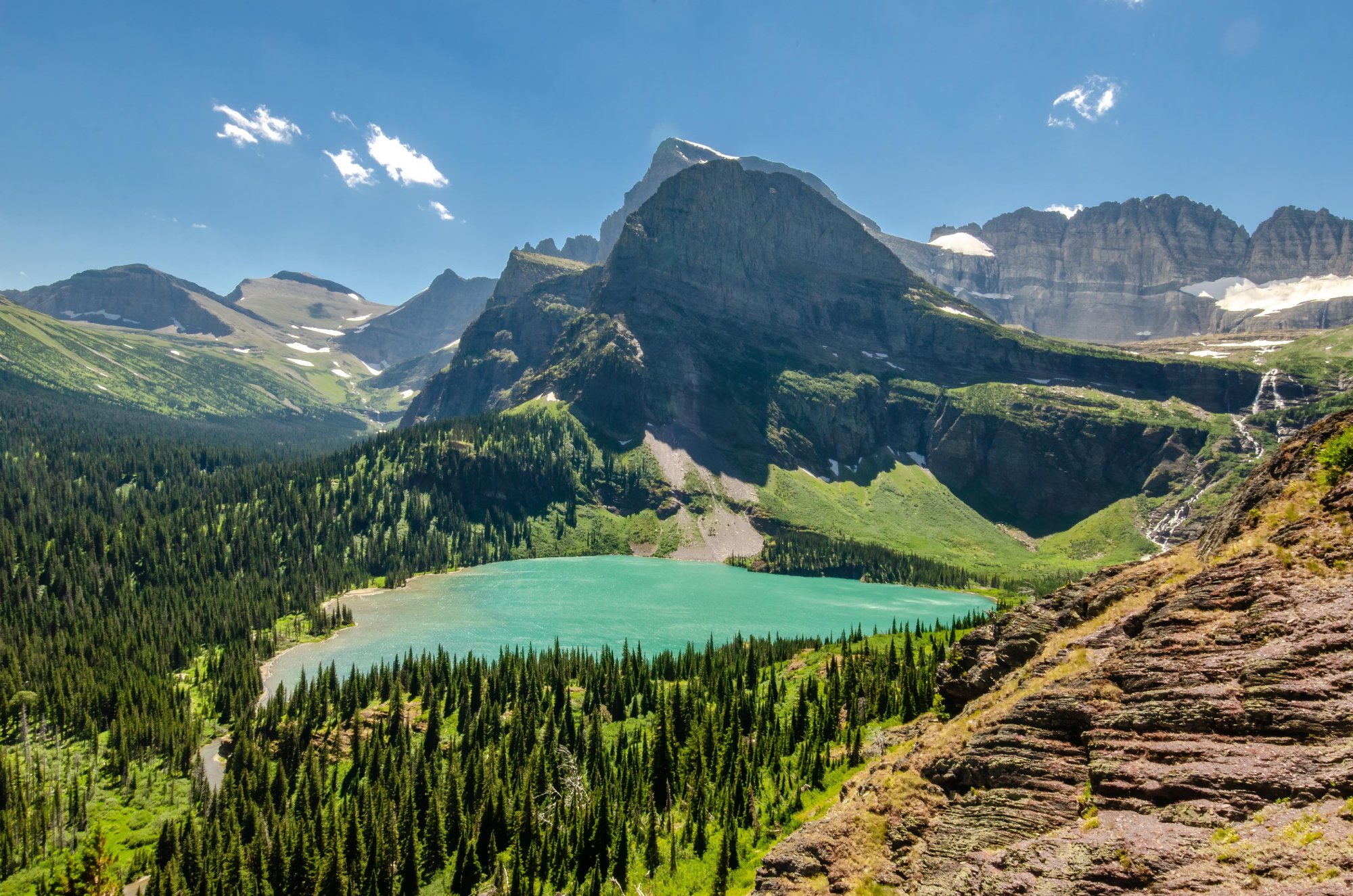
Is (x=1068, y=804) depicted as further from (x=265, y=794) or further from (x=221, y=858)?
(x=265, y=794)

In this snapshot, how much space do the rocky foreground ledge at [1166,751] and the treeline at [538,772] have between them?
2234cm

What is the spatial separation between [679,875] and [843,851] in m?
27.0

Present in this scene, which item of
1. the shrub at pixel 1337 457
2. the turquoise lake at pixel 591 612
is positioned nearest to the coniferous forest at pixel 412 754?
the turquoise lake at pixel 591 612

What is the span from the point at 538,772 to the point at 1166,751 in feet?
197

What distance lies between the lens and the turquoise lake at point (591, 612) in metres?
123

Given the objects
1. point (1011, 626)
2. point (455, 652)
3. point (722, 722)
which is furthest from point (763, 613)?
point (1011, 626)

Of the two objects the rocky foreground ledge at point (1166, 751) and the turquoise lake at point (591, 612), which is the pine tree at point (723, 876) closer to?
the rocky foreground ledge at point (1166, 751)

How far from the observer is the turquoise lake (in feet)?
405

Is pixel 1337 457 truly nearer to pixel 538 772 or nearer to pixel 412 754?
pixel 538 772

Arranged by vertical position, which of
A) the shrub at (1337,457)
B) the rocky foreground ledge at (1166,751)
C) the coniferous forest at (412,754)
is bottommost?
the coniferous forest at (412,754)

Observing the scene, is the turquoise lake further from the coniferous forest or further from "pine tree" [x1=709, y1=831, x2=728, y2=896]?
"pine tree" [x1=709, y1=831, x2=728, y2=896]

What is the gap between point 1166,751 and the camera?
762 inches

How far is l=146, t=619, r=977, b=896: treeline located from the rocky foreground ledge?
22.3m

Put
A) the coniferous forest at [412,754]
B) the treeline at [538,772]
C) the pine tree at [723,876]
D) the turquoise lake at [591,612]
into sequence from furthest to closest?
the turquoise lake at [591,612] < the coniferous forest at [412,754] < the treeline at [538,772] < the pine tree at [723,876]
